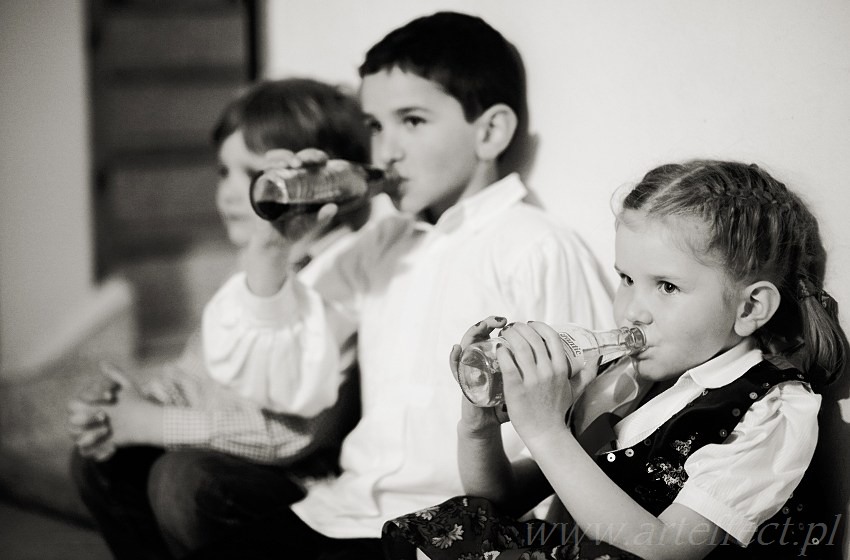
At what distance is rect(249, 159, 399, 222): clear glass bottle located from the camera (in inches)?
46.3

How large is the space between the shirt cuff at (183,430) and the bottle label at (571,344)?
26.9 inches

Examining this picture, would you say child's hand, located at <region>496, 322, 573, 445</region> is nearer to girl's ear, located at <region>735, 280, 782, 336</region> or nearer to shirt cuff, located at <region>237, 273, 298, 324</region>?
girl's ear, located at <region>735, 280, 782, 336</region>

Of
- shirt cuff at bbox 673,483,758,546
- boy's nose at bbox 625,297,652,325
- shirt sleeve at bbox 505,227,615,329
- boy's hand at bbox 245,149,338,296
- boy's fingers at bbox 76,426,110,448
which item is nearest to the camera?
shirt cuff at bbox 673,483,758,546

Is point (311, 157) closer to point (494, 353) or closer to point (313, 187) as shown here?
point (313, 187)

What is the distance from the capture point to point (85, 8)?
2609mm

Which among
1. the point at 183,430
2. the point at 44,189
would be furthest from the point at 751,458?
the point at 44,189

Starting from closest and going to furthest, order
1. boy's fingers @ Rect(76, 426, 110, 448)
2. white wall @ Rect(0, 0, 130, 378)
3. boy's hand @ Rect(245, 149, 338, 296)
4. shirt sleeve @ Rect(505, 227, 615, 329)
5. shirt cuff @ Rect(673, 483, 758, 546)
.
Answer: shirt cuff @ Rect(673, 483, 758, 546) < shirt sleeve @ Rect(505, 227, 615, 329) < boy's hand @ Rect(245, 149, 338, 296) < boy's fingers @ Rect(76, 426, 110, 448) < white wall @ Rect(0, 0, 130, 378)

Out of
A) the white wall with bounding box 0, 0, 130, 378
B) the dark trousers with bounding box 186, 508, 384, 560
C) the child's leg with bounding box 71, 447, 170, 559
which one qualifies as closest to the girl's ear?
the dark trousers with bounding box 186, 508, 384, 560

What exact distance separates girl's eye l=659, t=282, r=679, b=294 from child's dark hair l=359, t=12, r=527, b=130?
0.46m

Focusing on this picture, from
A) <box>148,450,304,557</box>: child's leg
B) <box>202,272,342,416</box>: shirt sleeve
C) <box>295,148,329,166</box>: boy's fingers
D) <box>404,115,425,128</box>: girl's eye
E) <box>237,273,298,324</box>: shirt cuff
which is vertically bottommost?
<box>148,450,304,557</box>: child's leg

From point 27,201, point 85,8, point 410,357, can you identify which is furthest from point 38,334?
point 410,357

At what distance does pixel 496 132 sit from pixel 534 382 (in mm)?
531

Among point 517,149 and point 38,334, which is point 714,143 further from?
point 38,334

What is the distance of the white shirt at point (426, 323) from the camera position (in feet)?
3.67
